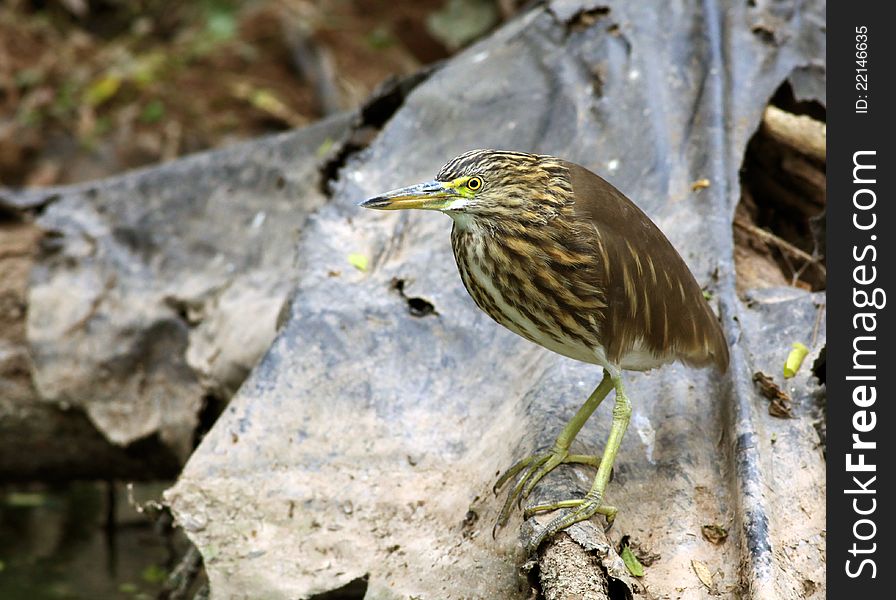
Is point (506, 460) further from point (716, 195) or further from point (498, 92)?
point (498, 92)

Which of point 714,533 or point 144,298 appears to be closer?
point 714,533

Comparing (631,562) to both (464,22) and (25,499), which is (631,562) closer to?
(25,499)

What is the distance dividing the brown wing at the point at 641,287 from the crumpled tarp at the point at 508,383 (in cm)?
28

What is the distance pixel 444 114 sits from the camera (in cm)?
535

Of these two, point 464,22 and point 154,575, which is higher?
point 464,22

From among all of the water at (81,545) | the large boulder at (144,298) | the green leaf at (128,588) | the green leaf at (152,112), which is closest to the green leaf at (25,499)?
the water at (81,545)

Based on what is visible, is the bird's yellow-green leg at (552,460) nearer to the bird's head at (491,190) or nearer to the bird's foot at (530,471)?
the bird's foot at (530,471)

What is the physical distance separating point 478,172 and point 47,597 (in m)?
3.39

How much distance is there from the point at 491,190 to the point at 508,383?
937 mm

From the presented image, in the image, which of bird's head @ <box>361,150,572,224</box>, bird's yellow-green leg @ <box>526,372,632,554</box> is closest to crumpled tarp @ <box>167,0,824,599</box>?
bird's yellow-green leg @ <box>526,372,632,554</box>

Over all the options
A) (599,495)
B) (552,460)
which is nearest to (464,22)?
(552,460)

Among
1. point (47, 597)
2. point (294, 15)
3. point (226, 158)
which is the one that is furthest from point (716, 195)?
point (294, 15)

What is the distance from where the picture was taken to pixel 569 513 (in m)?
3.27

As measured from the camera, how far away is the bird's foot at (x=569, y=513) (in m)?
3.20
